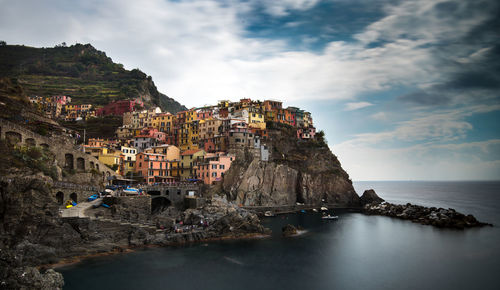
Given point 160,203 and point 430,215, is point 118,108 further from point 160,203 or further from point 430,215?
point 430,215

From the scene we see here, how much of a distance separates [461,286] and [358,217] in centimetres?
3926

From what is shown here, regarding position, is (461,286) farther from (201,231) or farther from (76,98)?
(76,98)

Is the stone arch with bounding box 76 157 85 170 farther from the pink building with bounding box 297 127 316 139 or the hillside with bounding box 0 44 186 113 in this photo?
the hillside with bounding box 0 44 186 113

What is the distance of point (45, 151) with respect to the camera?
154ft

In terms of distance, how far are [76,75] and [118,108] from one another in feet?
183

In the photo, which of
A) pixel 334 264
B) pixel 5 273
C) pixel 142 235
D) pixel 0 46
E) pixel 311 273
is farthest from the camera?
pixel 0 46

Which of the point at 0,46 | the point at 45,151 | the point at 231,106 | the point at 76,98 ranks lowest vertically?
the point at 45,151

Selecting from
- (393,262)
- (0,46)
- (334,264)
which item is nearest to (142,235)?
(334,264)

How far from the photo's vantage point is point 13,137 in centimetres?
4369

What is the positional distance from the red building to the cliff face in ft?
151

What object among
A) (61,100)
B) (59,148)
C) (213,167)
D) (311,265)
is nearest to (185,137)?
(213,167)

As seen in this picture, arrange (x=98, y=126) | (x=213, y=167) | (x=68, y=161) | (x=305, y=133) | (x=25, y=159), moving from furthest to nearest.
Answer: (x=305, y=133), (x=98, y=126), (x=213, y=167), (x=68, y=161), (x=25, y=159)

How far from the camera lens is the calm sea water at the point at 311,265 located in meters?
30.5

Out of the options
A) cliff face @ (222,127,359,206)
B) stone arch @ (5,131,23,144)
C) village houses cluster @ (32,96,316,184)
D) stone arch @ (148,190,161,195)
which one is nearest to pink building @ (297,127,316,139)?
village houses cluster @ (32,96,316,184)
